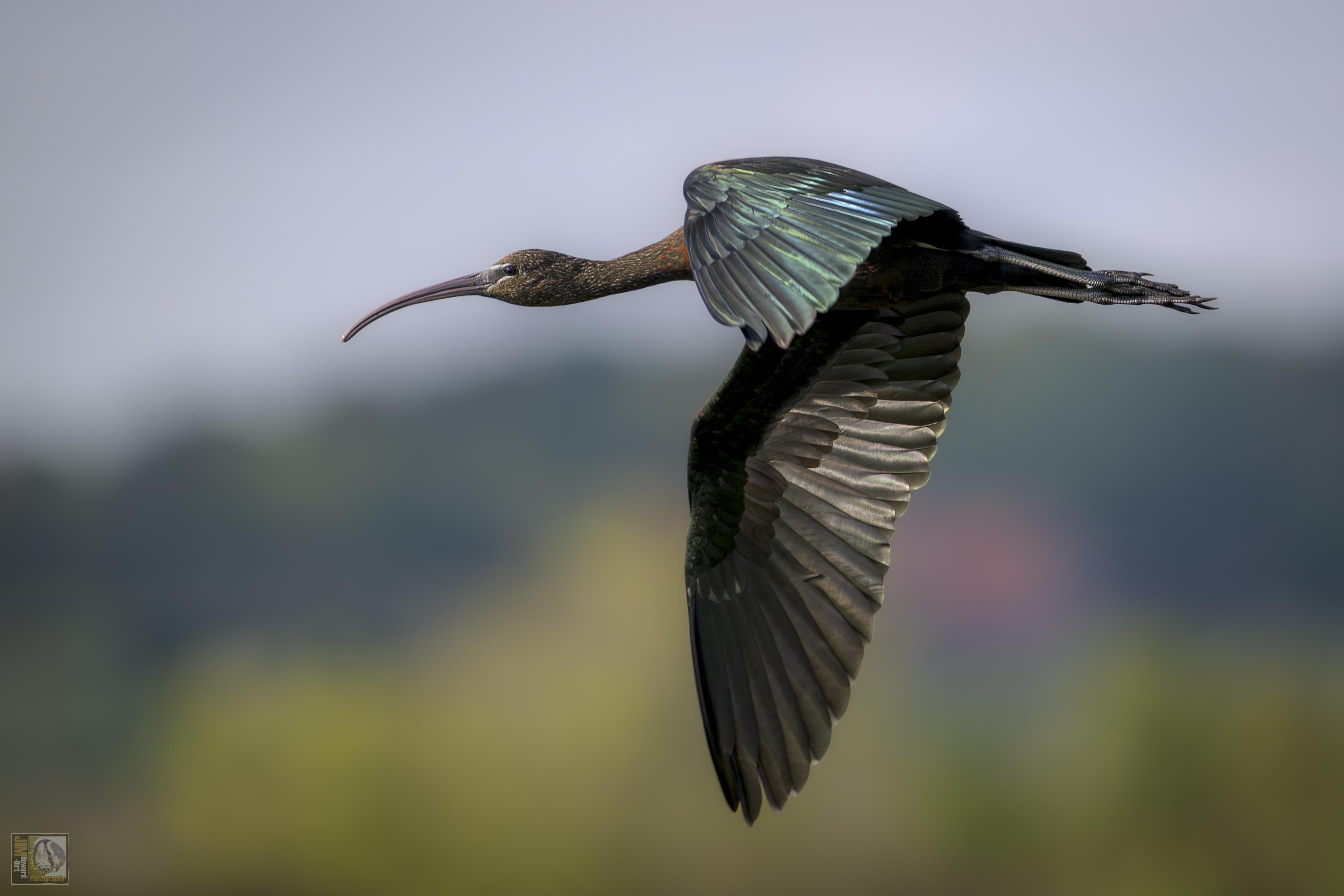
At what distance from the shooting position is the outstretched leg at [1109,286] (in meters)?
7.03

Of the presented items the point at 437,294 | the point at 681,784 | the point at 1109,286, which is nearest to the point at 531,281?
the point at 437,294

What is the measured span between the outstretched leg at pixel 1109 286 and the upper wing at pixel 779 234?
2.25ft

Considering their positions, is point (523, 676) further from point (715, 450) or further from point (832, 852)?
point (715, 450)

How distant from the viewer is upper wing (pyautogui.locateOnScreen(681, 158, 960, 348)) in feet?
17.5

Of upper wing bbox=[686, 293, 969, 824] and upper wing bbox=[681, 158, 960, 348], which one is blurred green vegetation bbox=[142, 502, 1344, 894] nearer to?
upper wing bbox=[686, 293, 969, 824]

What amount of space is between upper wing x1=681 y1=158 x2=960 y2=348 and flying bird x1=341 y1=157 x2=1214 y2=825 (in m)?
1.23

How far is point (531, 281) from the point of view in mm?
8953

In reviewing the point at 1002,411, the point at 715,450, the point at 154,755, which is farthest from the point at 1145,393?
the point at 715,450

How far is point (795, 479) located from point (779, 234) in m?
3.66

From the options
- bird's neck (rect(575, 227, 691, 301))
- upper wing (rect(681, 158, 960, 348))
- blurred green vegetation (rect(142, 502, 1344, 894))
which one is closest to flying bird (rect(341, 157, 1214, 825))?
bird's neck (rect(575, 227, 691, 301))

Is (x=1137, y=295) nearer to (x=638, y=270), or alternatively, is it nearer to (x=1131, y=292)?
(x=1131, y=292)

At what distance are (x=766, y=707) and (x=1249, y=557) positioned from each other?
78591 mm

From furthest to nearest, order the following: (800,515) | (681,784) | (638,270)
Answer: (681,784)
(800,515)
(638,270)

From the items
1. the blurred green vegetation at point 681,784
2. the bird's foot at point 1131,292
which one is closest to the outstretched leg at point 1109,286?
the bird's foot at point 1131,292
